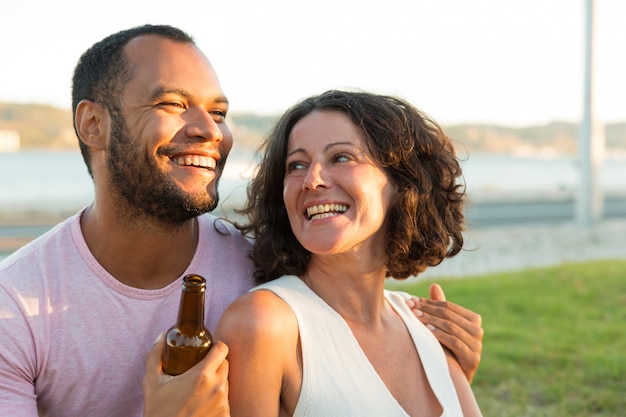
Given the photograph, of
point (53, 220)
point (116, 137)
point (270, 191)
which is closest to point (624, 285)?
point (270, 191)

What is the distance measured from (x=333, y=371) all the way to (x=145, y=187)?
1038 mm

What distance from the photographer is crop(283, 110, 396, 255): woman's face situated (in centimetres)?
267

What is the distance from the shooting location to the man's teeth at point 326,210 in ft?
8.78

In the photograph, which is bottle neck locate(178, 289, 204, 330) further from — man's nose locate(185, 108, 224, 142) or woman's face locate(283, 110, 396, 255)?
man's nose locate(185, 108, 224, 142)

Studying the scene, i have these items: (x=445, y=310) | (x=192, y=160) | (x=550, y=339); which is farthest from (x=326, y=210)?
(x=550, y=339)

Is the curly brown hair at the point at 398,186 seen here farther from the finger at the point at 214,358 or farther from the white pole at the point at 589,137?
the white pole at the point at 589,137

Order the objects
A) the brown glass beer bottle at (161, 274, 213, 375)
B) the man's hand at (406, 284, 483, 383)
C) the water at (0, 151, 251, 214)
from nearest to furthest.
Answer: the brown glass beer bottle at (161, 274, 213, 375) → the man's hand at (406, 284, 483, 383) → the water at (0, 151, 251, 214)

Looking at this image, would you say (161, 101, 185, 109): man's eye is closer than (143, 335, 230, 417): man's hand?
No

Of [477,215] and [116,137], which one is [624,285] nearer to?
[116,137]

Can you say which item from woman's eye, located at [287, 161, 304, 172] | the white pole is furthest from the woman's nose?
the white pole

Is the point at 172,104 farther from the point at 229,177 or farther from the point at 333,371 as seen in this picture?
the point at 229,177

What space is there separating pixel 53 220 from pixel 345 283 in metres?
20.2

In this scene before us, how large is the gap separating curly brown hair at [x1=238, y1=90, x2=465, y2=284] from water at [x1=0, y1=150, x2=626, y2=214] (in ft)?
77.7

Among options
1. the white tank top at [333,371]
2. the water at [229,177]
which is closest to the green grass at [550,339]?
the white tank top at [333,371]
